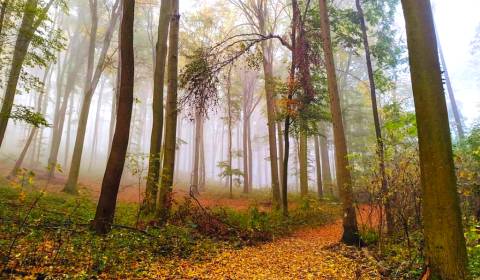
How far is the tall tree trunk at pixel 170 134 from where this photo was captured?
7915 millimetres

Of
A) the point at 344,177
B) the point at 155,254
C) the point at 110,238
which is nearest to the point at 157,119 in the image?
the point at 110,238

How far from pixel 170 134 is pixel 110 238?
11.4 feet

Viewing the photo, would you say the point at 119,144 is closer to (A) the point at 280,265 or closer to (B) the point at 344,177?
(A) the point at 280,265

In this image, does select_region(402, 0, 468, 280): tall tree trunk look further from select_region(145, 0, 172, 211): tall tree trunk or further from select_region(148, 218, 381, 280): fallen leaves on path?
select_region(145, 0, 172, 211): tall tree trunk

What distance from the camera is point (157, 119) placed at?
866 centimetres

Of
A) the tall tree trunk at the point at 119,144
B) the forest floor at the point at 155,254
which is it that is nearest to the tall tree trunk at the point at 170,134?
the forest floor at the point at 155,254

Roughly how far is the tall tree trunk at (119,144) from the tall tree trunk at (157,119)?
1.42 metres

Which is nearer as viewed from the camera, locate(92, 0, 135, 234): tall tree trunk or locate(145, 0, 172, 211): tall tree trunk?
locate(92, 0, 135, 234): tall tree trunk

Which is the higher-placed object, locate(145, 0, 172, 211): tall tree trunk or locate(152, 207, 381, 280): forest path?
locate(145, 0, 172, 211): tall tree trunk

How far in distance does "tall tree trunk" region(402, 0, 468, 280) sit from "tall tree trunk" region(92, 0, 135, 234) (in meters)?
5.20

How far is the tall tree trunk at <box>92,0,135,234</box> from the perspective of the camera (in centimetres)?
592

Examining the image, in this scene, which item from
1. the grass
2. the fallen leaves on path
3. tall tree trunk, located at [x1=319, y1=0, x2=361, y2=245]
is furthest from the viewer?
tall tree trunk, located at [x1=319, y1=0, x2=361, y2=245]

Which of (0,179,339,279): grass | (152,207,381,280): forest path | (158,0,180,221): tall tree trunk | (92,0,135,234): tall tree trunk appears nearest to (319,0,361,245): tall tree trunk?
(152,207,381,280): forest path

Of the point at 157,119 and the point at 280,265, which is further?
the point at 157,119
